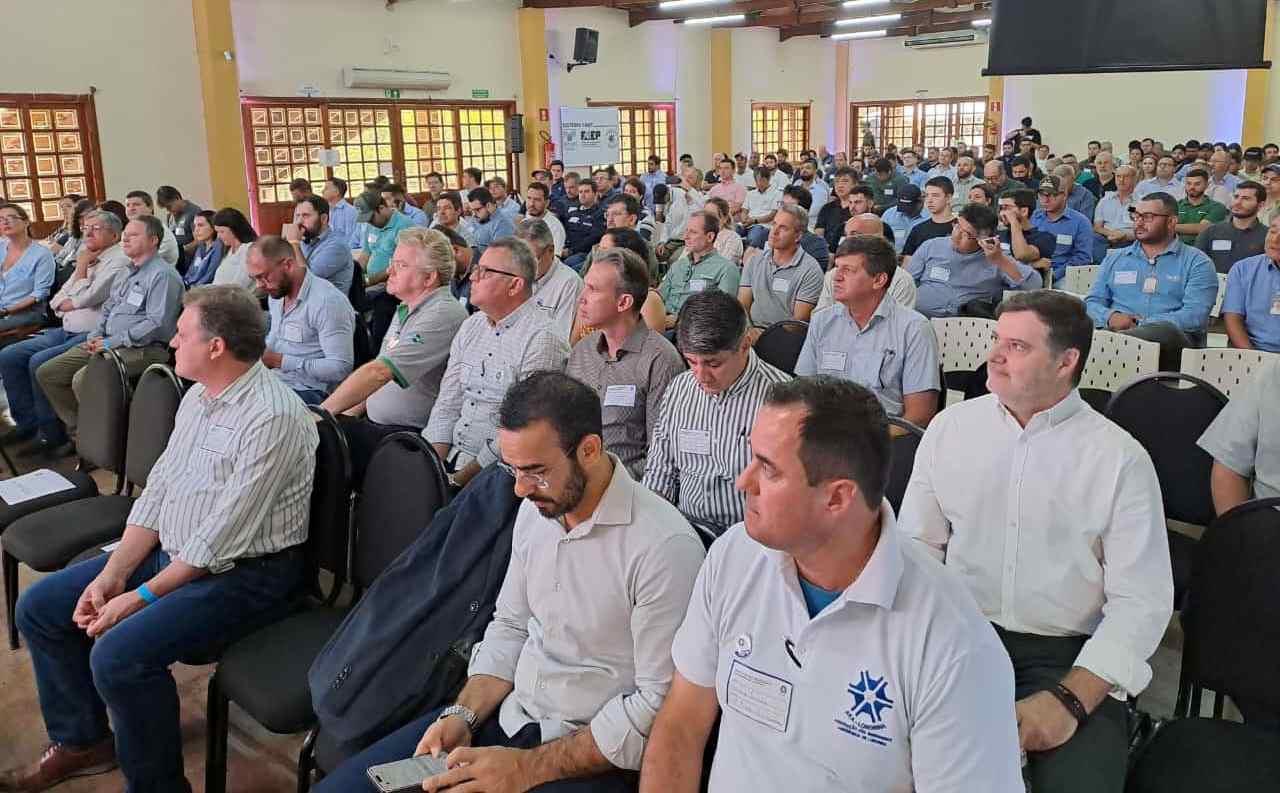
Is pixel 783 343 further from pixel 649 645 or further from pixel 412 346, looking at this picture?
pixel 649 645

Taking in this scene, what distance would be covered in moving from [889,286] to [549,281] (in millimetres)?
1736

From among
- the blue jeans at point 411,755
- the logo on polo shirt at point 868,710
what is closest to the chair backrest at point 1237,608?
the logo on polo shirt at point 868,710

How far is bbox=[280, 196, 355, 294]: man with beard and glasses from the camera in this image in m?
6.19

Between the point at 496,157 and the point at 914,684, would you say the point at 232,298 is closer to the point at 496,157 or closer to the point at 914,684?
the point at 914,684

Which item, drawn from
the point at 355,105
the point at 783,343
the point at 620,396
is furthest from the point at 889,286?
the point at 355,105

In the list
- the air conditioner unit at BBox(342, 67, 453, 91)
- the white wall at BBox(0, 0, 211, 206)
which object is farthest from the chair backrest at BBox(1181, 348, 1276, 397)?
the air conditioner unit at BBox(342, 67, 453, 91)

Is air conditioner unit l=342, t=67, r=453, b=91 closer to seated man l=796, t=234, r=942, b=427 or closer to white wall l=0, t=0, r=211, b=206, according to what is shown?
white wall l=0, t=0, r=211, b=206

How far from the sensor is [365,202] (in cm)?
828

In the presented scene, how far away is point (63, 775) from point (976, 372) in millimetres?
3399

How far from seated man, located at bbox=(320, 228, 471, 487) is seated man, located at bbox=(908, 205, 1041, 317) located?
2683mm

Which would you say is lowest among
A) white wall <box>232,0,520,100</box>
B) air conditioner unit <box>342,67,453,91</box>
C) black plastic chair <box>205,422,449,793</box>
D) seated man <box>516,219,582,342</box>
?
black plastic chair <box>205,422,449,793</box>

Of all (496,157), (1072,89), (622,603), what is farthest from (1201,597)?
(1072,89)

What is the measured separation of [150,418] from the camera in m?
3.34

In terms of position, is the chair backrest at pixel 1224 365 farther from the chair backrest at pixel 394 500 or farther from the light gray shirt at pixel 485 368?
the chair backrest at pixel 394 500
